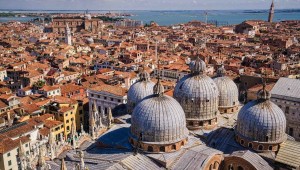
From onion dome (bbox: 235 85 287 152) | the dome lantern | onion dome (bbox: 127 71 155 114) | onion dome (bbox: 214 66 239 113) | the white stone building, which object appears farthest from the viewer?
the white stone building

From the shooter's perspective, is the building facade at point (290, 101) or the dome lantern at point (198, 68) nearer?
the dome lantern at point (198, 68)

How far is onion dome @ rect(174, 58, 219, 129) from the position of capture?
83.8ft

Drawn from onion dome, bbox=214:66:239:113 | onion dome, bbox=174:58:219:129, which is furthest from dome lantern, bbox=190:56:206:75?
onion dome, bbox=214:66:239:113

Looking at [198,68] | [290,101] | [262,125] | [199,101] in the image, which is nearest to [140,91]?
[198,68]

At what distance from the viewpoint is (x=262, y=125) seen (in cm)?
2197

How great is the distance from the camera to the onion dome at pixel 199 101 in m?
25.5

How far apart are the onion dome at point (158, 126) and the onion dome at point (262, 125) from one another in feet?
14.8

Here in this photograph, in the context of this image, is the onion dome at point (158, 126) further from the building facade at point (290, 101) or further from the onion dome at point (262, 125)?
the building facade at point (290, 101)

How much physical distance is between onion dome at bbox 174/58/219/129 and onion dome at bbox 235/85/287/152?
11.4ft

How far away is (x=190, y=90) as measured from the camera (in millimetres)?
25766

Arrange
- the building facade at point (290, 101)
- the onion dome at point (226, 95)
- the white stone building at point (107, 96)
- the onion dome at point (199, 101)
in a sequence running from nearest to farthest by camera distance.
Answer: the onion dome at point (199, 101), the onion dome at point (226, 95), the building facade at point (290, 101), the white stone building at point (107, 96)

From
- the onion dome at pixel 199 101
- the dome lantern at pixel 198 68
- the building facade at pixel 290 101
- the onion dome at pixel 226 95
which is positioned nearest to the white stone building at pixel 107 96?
the onion dome at pixel 226 95

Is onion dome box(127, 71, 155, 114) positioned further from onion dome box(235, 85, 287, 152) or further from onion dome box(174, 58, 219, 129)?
onion dome box(235, 85, 287, 152)

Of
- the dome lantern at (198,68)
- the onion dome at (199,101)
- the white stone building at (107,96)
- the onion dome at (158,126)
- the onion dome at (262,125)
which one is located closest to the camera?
the onion dome at (158,126)
